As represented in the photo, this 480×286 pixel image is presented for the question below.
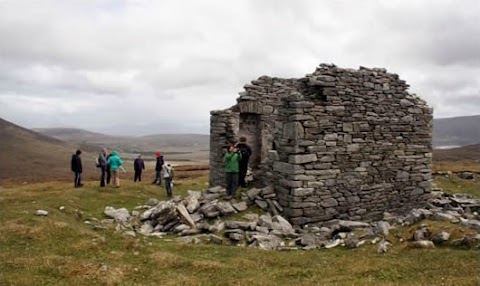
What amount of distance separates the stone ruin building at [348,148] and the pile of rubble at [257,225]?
0.99m

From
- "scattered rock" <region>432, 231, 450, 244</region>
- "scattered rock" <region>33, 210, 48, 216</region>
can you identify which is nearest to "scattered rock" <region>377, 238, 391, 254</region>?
"scattered rock" <region>432, 231, 450, 244</region>

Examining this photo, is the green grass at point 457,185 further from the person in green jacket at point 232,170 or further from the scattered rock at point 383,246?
the scattered rock at point 383,246

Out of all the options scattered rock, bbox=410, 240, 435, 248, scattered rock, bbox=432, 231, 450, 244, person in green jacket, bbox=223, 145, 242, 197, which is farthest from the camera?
person in green jacket, bbox=223, 145, 242, 197

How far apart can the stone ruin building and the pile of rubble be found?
0.99 meters

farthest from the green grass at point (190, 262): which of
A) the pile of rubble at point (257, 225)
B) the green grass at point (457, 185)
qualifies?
the green grass at point (457, 185)

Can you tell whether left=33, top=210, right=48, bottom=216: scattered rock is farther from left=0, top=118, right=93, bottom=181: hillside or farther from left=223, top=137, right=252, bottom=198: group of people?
left=0, top=118, right=93, bottom=181: hillside

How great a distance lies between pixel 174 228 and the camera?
61.3ft

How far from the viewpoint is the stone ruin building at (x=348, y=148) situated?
1844 centimetres

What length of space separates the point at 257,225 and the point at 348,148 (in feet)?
18.1

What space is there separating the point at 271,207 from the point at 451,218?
7.23 meters

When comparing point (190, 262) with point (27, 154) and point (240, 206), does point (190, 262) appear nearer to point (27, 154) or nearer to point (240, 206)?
point (240, 206)

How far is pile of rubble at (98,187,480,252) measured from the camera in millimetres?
15664

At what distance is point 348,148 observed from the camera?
19609mm

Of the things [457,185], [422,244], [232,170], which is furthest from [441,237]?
[457,185]
